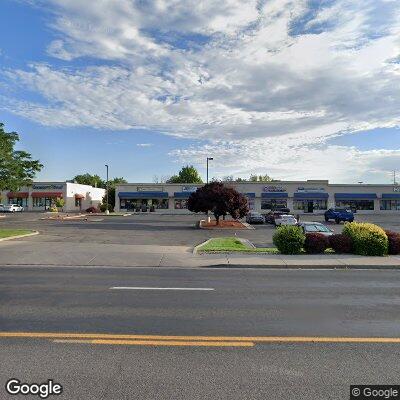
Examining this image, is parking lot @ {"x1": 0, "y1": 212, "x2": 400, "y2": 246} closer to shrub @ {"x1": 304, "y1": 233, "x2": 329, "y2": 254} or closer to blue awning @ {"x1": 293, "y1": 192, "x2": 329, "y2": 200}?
shrub @ {"x1": 304, "y1": 233, "x2": 329, "y2": 254}

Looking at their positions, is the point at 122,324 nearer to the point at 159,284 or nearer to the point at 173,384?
the point at 173,384

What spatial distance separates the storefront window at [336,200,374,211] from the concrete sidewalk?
164 ft

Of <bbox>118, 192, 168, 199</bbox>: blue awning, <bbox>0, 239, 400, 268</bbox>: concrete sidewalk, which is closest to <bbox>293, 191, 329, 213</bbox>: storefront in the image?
<bbox>118, 192, 168, 199</bbox>: blue awning

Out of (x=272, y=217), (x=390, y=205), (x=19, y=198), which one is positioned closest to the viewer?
(x=272, y=217)

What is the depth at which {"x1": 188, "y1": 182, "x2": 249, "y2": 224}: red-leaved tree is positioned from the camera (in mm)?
35812

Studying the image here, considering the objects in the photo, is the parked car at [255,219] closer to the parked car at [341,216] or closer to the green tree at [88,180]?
the parked car at [341,216]

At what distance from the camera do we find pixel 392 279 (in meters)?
11.5

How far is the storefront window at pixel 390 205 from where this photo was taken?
64312mm

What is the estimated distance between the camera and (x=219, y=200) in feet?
118

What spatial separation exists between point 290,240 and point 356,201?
170 feet

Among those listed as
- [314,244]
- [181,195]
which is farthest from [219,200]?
[181,195]

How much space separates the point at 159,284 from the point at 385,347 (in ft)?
19.7

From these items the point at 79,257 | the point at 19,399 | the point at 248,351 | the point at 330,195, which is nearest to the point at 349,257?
the point at 79,257

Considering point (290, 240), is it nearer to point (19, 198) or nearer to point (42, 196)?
point (42, 196)
